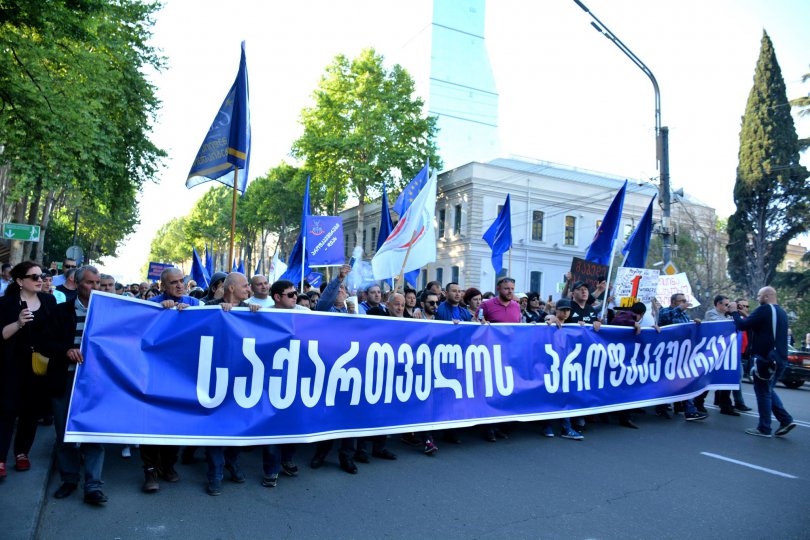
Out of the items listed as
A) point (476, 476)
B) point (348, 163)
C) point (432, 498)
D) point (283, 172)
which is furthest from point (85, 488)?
point (283, 172)

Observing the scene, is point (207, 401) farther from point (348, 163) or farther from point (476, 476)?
point (348, 163)

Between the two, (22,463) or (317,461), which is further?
(317,461)

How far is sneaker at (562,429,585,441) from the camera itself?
22.8 ft

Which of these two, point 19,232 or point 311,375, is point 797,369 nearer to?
point 311,375

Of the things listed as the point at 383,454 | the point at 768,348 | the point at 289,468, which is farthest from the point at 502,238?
the point at 289,468

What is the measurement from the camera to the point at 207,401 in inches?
184

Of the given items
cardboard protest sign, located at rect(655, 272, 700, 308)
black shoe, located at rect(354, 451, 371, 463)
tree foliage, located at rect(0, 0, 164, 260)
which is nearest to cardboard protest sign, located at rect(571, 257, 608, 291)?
cardboard protest sign, located at rect(655, 272, 700, 308)

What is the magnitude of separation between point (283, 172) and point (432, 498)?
45.4 metres

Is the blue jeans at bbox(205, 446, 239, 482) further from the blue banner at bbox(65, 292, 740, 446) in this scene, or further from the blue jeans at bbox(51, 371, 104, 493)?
the blue jeans at bbox(51, 371, 104, 493)

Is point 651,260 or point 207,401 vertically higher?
point 651,260

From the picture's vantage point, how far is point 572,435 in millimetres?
6984

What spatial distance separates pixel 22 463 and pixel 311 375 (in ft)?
7.86

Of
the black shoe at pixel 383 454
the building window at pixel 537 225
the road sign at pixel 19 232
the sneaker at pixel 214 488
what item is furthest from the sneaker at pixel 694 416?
the building window at pixel 537 225

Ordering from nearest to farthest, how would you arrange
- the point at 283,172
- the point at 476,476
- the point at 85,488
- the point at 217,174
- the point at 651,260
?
the point at 85,488, the point at 476,476, the point at 217,174, the point at 651,260, the point at 283,172
